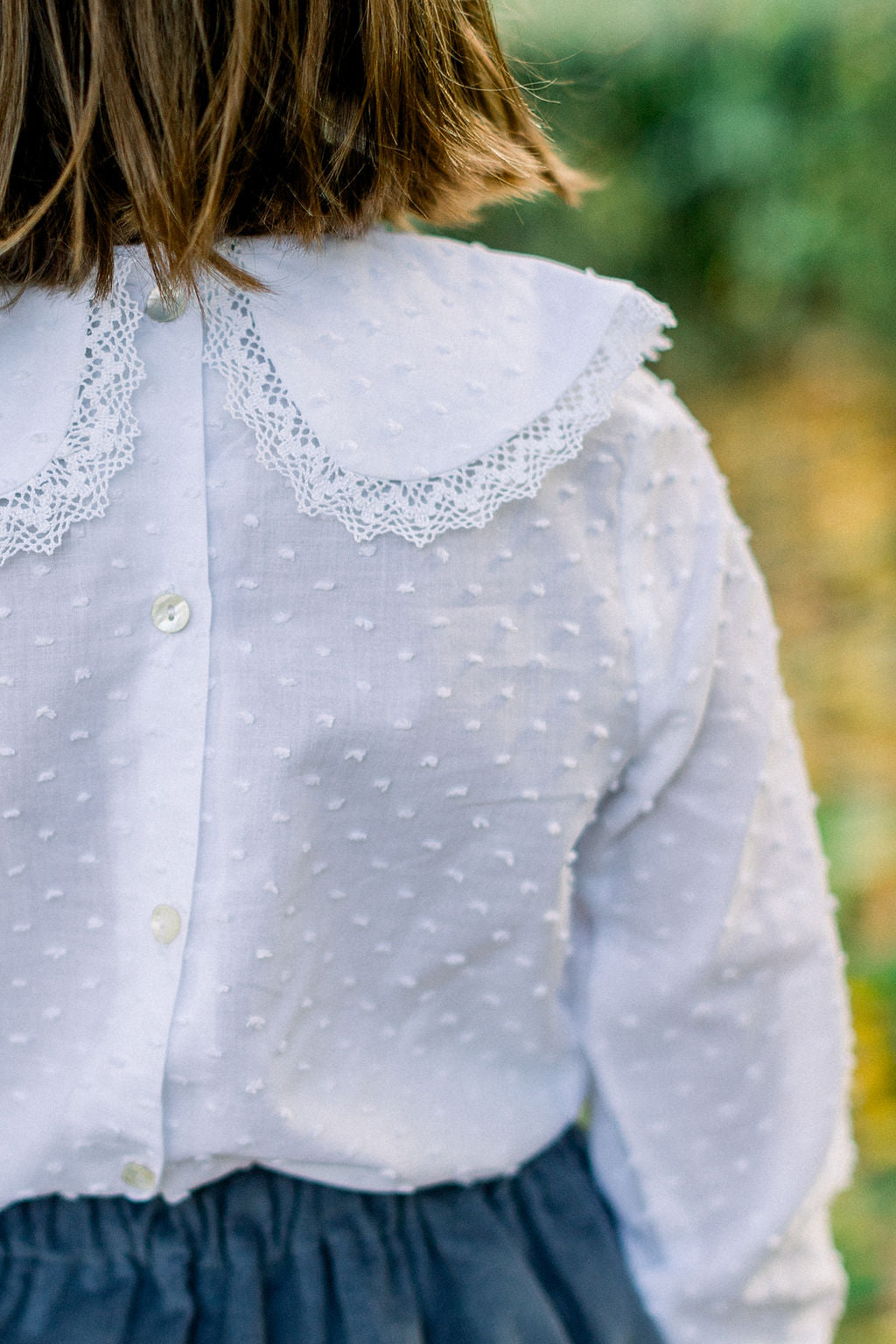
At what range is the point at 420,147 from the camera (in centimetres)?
72

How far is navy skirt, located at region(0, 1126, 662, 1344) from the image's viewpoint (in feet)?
2.55

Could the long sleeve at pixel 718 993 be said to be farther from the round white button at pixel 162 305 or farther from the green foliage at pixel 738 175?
the green foliage at pixel 738 175

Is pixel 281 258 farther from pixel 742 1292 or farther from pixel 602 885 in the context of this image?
pixel 742 1292

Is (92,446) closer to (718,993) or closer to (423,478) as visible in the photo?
(423,478)

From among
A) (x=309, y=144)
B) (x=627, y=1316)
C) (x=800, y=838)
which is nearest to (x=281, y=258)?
(x=309, y=144)

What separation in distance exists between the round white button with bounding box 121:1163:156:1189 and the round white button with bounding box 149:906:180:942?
168 mm

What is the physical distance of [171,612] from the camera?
0.67 m

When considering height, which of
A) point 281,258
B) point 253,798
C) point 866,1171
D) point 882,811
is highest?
point 281,258

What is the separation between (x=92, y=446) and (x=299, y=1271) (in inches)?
22.4

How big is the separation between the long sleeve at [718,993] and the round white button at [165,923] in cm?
31

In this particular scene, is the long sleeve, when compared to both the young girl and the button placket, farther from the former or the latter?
the button placket

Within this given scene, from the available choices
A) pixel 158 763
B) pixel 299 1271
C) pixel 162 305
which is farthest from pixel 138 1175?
pixel 162 305

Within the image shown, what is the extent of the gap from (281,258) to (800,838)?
555 mm

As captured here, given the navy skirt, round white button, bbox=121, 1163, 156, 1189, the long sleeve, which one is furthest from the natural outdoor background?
round white button, bbox=121, 1163, 156, 1189
